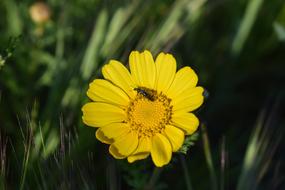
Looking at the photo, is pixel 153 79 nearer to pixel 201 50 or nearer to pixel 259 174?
pixel 259 174

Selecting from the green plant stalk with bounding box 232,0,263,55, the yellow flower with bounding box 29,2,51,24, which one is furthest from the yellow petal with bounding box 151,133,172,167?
the green plant stalk with bounding box 232,0,263,55

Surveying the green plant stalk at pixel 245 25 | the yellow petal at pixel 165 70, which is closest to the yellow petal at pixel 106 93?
the yellow petal at pixel 165 70

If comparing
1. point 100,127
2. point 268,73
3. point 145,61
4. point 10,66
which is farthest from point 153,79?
point 268,73

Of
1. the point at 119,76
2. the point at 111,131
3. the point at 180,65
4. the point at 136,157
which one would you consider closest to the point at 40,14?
the point at 180,65

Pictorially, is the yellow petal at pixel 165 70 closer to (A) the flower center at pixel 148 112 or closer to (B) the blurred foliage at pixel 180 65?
(A) the flower center at pixel 148 112

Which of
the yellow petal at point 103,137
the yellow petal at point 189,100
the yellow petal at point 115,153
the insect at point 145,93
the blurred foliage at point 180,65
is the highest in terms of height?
the blurred foliage at point 180,65

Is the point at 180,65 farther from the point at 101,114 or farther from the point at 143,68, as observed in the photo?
the point at 101,114
